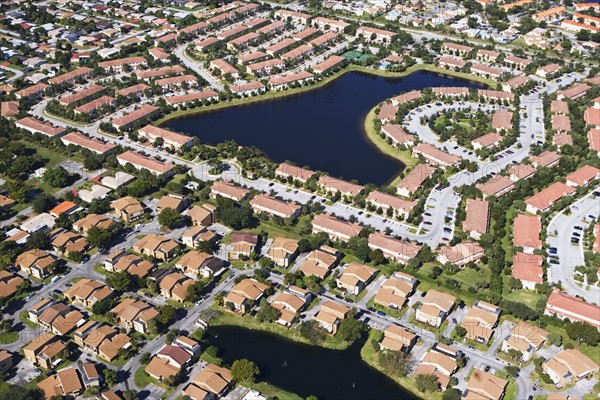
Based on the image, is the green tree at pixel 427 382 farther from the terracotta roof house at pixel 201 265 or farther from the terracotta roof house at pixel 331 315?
the terracotta roof house at pixel 201 265

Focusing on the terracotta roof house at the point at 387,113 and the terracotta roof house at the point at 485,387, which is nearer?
the terracotta roof house at the point at 485,387

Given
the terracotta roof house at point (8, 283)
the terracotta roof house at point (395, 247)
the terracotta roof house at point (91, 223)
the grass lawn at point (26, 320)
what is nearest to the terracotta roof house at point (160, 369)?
the grass lawn at point (26, 320)

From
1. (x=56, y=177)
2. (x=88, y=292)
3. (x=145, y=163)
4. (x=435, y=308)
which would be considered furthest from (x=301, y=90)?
(x=88, y=292)

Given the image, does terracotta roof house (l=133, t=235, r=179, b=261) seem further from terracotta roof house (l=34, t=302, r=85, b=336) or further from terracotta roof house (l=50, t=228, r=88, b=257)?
terracotta roof house (l=34, t=302, r=85, b=336)

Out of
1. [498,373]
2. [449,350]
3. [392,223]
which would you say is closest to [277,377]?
[449,350]

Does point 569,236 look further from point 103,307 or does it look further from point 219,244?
point 103,307

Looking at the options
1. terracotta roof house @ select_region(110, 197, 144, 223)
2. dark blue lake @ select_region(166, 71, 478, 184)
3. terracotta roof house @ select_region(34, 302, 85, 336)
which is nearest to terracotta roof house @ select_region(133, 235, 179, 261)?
terracotta roof house @ select_region(110, 197, 144, 223)
